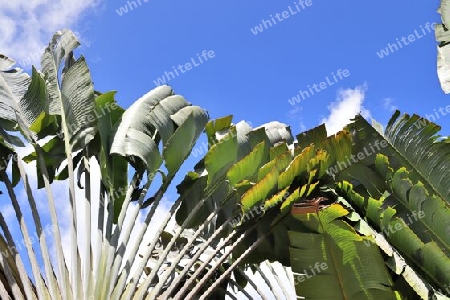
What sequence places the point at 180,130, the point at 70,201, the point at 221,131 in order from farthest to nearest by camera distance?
1. the point at 221,131
2. the point at 180,130
3. the point at 70,201

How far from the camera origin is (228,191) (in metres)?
5.26

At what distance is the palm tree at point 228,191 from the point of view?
156 inches

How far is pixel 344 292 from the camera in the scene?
12.8ft

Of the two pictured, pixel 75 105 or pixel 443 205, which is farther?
pixel 75 105

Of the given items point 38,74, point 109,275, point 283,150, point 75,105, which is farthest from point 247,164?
point 38,74

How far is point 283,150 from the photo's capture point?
502cm

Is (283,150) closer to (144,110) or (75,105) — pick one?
(144,110)

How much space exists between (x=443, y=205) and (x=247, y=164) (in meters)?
1.83

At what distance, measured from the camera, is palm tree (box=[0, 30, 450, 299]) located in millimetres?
3975

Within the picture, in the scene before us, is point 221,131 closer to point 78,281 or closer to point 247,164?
point 247,164

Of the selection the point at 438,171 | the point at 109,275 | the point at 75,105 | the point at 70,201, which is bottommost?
the point at 438,171

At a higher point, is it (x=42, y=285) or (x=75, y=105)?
(x=75, y=105)

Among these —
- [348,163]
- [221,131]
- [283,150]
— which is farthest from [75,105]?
[348,163]

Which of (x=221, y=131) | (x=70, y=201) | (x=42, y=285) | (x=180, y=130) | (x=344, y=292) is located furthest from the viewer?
(x=221, y=131)
